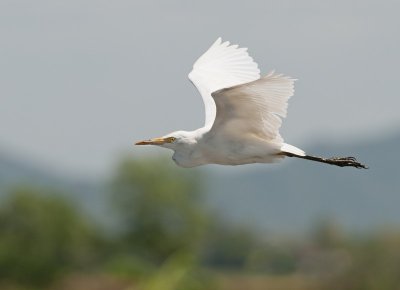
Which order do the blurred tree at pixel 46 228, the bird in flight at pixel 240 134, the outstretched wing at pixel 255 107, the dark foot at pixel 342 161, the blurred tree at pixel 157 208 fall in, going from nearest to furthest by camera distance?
1. the outstretched wing at pixel 255 107
2. the bird in flight at pixel 240 134
3. the dark foot at pixel 342 161
4. the blurred tree at pixel 46 228
5. the blurred tree at pixel 157 208

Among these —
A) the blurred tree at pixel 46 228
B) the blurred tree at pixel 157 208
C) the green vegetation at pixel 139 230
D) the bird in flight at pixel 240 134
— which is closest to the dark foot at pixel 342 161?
the bird in flight at pixel 240 134

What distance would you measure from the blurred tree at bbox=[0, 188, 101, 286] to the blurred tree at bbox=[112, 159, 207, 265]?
2.59 m

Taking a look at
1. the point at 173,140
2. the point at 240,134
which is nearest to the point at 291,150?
the point at 240,134

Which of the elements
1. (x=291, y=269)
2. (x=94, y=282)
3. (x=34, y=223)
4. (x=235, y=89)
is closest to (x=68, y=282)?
(x=94, y=282)

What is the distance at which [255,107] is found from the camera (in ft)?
28.6

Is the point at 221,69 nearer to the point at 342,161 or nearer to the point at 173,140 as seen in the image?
the point at 342,161

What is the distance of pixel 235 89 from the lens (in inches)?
330

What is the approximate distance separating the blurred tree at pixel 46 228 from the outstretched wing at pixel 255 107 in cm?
4430

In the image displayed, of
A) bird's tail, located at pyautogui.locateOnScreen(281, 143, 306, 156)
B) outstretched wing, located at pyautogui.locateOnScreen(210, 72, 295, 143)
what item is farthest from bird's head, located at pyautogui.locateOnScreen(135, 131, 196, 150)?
bird's tail, located at pyautogui.locateOnScreen(281, 143, 306, 156)

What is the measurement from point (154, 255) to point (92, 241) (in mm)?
7138

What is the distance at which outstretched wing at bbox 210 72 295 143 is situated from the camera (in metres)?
8.34

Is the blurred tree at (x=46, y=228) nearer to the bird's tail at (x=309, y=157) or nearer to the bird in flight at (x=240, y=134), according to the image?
the bird's tail at (x=309, y=157)

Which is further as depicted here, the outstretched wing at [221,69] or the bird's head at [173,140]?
the outstretched wing at [221,69]

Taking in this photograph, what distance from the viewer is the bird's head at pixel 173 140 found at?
8.78m
